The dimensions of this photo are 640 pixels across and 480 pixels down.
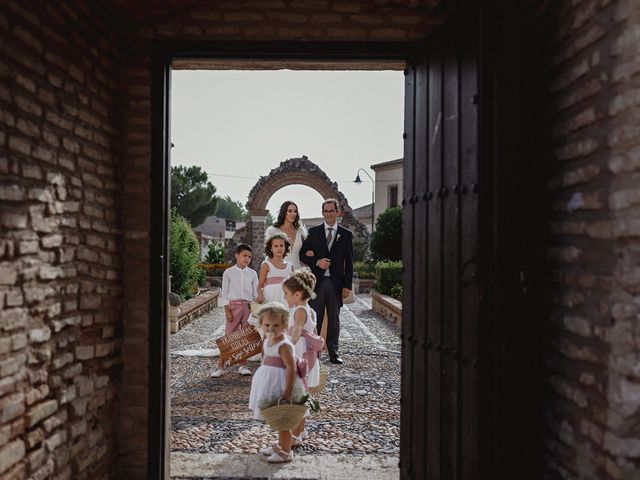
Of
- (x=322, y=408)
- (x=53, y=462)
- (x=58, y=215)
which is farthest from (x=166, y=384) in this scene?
(x=322, y=408)

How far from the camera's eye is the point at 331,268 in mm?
7344

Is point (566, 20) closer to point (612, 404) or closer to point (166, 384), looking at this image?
point (612, 404)

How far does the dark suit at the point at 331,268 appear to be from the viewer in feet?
24.0

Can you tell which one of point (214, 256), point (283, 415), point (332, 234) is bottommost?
point (283, 415)

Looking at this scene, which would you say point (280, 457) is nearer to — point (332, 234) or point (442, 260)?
point (442, 260)

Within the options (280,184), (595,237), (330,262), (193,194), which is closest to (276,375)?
(595,237)

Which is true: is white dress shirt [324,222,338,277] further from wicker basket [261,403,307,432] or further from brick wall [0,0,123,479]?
brick wall [0,0,123,479]

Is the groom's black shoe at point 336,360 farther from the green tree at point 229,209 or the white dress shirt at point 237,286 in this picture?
the green tree at point 229,209

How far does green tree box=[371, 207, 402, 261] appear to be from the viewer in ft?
67.7

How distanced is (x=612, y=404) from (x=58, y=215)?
2690 millimetres

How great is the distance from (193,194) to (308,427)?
36984 mm

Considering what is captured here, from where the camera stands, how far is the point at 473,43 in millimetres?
2742

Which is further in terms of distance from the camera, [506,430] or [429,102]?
[429,102]

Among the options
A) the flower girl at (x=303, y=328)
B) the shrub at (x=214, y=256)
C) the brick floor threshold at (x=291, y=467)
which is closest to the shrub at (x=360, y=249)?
the shrub at (x=214, y=256)
